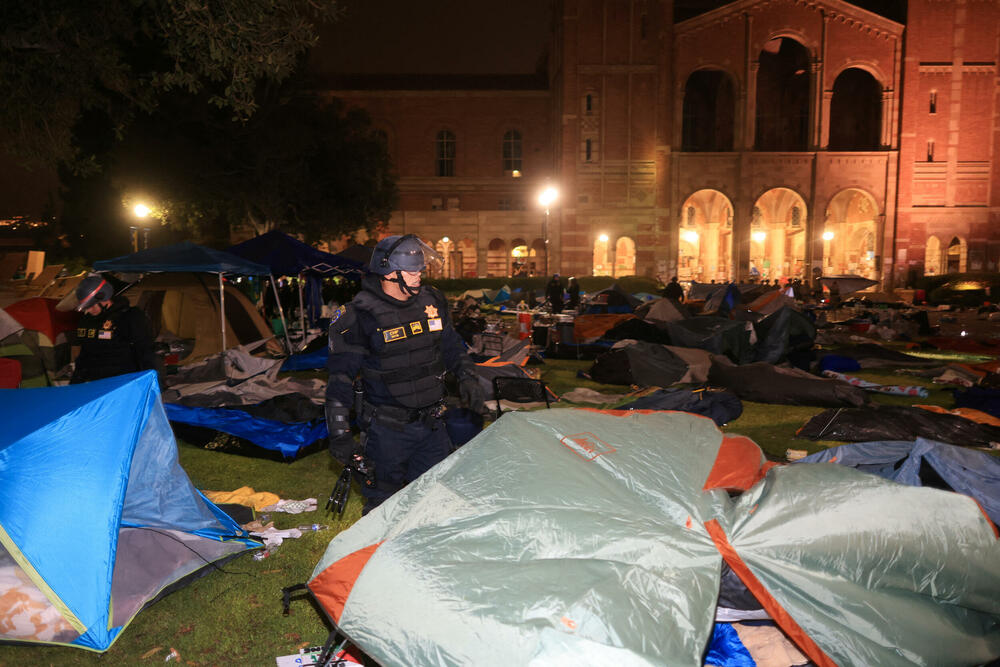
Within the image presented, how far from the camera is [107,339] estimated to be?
21.6 feet

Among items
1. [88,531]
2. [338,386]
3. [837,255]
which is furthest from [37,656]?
[837,255]

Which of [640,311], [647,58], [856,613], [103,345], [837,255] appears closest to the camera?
[856,613]

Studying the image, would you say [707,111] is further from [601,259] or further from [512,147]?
[601,259]

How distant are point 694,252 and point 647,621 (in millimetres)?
45762

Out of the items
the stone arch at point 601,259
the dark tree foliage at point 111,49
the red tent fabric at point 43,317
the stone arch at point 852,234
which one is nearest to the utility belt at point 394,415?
the dark tree foliage at point 111,49

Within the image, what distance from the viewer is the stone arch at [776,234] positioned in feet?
146

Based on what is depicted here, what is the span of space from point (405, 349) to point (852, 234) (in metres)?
46.8

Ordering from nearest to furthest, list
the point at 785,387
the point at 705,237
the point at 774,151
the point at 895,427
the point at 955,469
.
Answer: the point at 955,469 < the point at 895,427 < the point at 785,387 < the point at 774,151 < the point at 705,237

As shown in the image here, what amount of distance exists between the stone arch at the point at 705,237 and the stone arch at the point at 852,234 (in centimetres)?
658

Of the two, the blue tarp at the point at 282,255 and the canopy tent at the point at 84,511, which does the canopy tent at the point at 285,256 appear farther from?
the canopy tent at the point at 84,511

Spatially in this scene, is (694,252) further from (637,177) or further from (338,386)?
(338,386)

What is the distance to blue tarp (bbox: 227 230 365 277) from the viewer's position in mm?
15180

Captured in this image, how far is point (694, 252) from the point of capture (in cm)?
4603

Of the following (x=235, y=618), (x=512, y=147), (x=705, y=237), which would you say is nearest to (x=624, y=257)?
(x=705, y=237)
